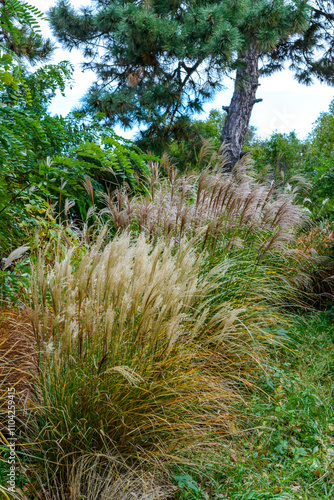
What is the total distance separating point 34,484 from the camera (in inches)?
69.9

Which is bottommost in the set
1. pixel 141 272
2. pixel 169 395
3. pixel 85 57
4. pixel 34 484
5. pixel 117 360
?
pixel 34 484

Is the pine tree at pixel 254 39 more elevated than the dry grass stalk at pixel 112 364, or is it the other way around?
the pine tree at pixel 254 39

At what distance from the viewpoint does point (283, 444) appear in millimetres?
2408

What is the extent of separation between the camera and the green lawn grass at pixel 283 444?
201cm

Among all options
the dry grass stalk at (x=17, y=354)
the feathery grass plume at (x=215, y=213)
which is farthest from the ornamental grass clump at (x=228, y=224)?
the dry grass stalk at (x=17, y=354)

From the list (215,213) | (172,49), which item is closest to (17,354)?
(215,213)

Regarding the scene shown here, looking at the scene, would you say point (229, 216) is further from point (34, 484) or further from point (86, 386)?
point (34, 484)

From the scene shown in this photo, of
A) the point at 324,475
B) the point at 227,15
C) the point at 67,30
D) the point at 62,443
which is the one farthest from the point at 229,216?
the point at 67,30

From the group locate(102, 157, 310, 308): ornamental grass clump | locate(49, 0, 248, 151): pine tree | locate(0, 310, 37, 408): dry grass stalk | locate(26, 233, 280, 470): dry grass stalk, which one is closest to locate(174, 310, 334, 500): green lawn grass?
locate(26, 233, 280, 470): dry grass stalk

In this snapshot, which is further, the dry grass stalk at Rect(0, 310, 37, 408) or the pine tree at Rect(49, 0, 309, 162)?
the pine tree at Rect(49, 0, 309, 162)

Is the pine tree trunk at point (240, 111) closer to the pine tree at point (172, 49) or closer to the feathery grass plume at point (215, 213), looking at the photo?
the pine tree at point (172, 49)

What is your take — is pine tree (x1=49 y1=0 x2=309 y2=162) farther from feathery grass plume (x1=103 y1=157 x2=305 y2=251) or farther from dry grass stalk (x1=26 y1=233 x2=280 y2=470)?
dry grass stalk (x1=26 y1=233 x2=280 y2=470)

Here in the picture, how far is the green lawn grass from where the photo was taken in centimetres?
201

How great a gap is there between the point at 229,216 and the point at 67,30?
7969mm
